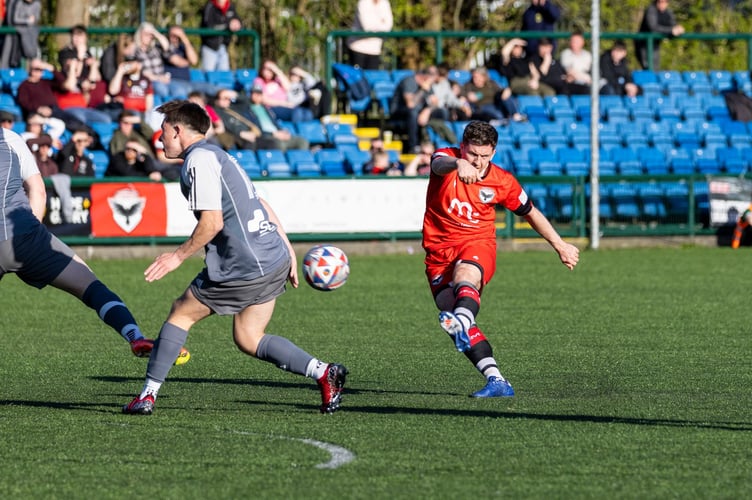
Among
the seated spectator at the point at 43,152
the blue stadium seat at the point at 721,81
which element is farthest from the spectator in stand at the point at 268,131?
the blue stadium seat at the point at 721,81

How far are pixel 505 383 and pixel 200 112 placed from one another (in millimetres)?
2515

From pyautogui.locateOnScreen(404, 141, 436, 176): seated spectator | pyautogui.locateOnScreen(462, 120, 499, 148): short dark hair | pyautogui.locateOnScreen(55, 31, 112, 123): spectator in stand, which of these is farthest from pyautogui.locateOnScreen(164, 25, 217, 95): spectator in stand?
pyautogui.locateOnScreen(462, 120, 499, 148): short dark hair

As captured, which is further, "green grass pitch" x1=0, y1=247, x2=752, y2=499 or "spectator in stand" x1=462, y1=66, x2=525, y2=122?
"spectator in stand" x1=462, y1=66, x2=525, y2=122

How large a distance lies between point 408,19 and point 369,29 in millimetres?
9614

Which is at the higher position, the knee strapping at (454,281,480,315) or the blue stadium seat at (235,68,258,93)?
the blue stadium seat at (235,68,258,93)

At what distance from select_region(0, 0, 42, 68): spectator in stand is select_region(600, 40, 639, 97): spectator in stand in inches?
422

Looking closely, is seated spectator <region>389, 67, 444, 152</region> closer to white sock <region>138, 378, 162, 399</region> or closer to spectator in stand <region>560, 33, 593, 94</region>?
spectator in stand <region>560, 33, 593, 94</region>

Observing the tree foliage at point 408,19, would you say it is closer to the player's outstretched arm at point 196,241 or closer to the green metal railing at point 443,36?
the green metal railing at point 443,36

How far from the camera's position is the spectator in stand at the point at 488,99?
25.2 meters

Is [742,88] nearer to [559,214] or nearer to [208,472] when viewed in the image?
[559,214]

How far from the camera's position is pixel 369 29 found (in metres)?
26.2

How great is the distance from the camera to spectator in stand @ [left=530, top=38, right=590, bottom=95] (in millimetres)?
26469

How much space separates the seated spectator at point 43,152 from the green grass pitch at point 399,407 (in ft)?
15.5

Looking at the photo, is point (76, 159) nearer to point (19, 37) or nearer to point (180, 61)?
point (180, 61)
